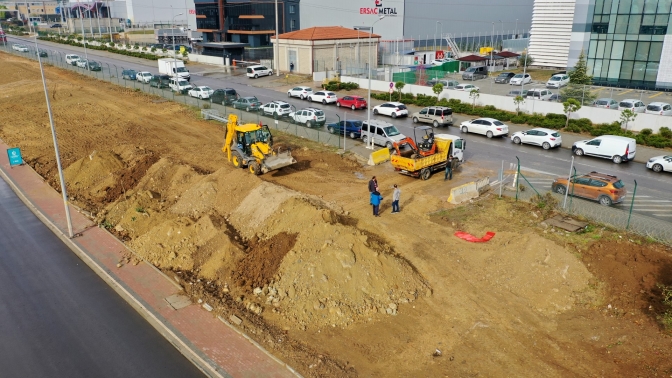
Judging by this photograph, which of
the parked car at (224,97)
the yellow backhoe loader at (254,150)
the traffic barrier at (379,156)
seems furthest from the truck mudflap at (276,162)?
the parked car at (224,97)

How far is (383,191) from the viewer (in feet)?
80.5

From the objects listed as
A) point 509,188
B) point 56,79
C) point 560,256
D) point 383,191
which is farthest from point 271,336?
point 56,79

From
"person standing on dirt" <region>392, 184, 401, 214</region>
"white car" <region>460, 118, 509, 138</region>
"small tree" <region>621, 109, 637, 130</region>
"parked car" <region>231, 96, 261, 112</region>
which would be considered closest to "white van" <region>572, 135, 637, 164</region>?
"small tree" <region>621, 109, 637, 130</region>

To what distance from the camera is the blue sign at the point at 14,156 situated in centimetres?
2884

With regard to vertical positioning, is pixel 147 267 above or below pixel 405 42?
below

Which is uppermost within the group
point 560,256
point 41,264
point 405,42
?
point 405,42

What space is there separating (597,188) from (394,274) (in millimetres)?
11617

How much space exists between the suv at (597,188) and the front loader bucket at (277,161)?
13.3 meters

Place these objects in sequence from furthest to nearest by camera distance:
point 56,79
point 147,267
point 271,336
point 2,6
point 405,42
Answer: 1. point 2,6
2. point 405,42
3. point 56,79
4. point 147,267
5. point 271,336

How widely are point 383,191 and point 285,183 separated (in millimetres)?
5126

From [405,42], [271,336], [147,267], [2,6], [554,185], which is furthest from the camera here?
Result: [2,6]

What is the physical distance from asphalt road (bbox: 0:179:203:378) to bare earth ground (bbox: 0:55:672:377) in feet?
6.50

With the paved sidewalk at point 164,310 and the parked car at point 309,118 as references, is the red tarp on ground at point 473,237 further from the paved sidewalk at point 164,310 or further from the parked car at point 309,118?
the parked car at point 309,118

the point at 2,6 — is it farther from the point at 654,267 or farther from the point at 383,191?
the point at 654,267
